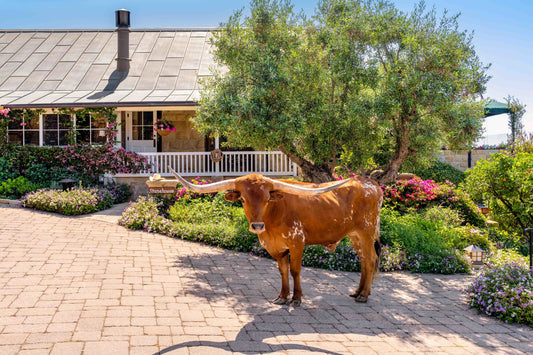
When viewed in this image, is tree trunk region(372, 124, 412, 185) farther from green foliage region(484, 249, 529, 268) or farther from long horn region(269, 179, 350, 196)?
long horn region(269, 179, 350, 196)

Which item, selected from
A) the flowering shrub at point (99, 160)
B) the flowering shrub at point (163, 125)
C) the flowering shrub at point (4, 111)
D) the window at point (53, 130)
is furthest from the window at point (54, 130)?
the flowering shrub at point (163, 125)

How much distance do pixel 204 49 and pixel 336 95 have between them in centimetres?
1060

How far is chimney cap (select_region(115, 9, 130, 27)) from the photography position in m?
17.3

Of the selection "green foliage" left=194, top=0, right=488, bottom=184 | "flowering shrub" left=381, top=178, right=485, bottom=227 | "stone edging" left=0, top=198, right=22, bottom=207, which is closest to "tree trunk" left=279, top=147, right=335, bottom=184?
"green foliage" left=194, top=0, right=488, bottom=184

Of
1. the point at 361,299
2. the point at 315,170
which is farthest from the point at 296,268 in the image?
the point at 315,170

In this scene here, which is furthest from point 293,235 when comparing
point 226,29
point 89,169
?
point 89,169

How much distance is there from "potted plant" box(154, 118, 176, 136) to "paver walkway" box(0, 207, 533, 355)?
7.44 m

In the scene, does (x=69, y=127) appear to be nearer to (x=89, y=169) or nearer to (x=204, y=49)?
(x=89, y=169)

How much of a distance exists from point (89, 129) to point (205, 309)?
11871mm

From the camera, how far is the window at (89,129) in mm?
15555

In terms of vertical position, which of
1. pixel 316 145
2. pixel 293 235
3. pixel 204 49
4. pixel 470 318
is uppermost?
pixel 204 49

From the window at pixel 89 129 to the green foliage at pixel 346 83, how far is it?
24.2 ft

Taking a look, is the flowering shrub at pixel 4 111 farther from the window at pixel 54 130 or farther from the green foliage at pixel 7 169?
the window at pixel 54 130

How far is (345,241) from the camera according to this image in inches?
342
